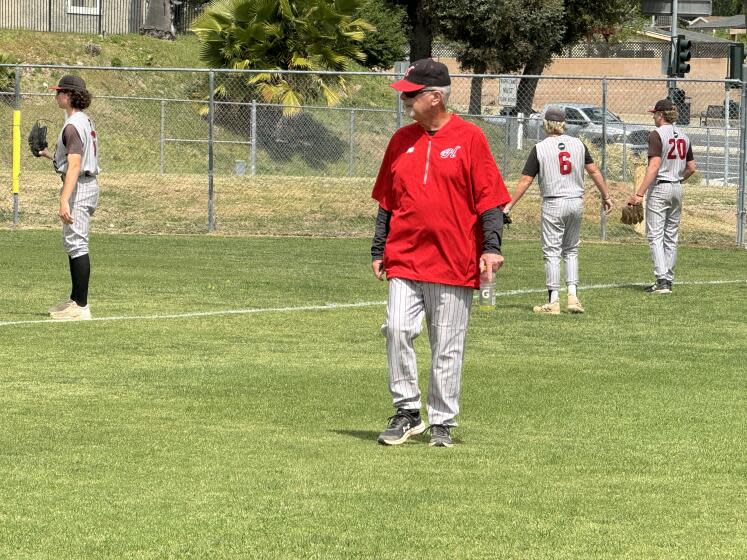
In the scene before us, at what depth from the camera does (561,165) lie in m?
14.6

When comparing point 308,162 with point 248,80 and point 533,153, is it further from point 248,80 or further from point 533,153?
point 533,153

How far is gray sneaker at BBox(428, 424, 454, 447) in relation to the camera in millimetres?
8180

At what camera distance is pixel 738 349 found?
41.3ft

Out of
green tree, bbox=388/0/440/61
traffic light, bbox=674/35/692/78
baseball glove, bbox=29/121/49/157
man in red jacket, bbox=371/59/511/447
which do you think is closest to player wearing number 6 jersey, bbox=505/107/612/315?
baseball glove, bbox=29/121/49/157

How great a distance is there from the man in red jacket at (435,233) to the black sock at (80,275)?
5.62 metres

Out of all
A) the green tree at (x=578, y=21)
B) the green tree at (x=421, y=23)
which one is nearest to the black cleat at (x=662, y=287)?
the green tree at (x=421, y=23)

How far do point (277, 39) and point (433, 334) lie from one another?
1075 inches

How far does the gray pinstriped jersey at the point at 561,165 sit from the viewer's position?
14.5 metres

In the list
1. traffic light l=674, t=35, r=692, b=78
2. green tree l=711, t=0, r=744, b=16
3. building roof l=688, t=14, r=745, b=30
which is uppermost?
green tree l=711, t=0, r=744, b=16

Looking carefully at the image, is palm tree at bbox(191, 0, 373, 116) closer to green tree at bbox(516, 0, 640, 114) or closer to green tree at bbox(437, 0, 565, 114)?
green tree at bbox(437, 0, 565, 114)

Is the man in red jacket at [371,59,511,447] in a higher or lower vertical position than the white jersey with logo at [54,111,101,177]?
lower

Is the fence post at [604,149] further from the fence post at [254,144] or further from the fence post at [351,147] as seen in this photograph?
the fence post at [254,144]

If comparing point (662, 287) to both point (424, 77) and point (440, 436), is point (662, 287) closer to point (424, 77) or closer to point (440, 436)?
point (440, 436)

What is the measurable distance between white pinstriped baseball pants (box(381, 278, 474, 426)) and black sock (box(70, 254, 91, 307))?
5.71 m
